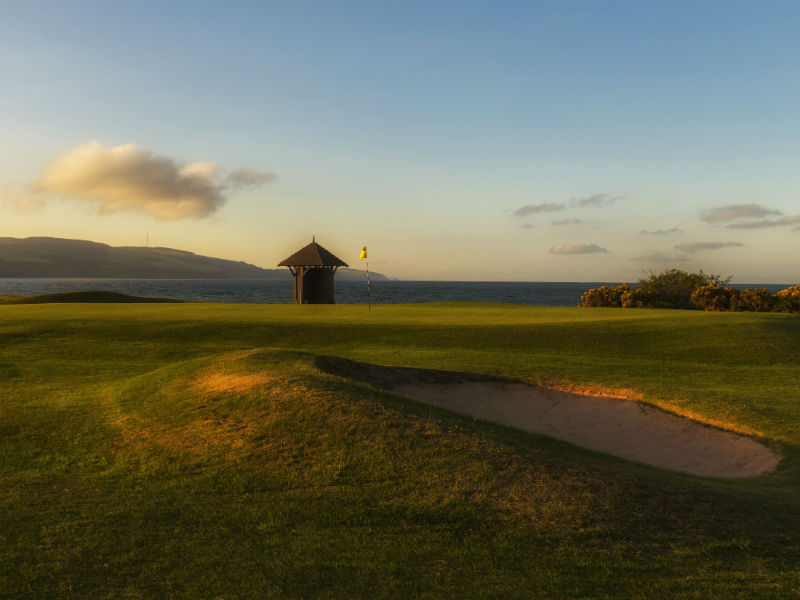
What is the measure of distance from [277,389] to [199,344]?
1093 centimetres

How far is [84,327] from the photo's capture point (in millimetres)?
21625

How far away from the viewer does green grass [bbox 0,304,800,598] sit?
17.0 ft

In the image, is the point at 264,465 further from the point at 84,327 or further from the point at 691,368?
the point at 84,327

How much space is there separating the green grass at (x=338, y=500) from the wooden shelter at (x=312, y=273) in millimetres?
37010

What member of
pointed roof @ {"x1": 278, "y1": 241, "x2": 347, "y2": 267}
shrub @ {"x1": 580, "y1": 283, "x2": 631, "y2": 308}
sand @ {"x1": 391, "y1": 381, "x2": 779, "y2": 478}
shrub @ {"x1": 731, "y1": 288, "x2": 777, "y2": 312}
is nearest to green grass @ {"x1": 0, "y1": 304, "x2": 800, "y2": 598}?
sand @ {"x1": 391, "y1": 381, "x2": 779, "y2": 478}

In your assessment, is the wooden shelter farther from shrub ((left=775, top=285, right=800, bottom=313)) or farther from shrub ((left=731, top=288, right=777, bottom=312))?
shrub ((left=775, top=285, right=800, bottom=313))

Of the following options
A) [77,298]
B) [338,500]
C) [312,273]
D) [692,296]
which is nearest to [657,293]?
[692,296]

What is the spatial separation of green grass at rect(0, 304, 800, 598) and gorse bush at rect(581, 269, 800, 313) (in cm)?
3140

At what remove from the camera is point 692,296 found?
4466cm

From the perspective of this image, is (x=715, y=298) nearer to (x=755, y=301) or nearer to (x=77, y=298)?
(x=755, y=301)

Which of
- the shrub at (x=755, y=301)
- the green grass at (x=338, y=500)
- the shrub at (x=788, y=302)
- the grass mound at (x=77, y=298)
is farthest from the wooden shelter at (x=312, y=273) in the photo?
the green grass at (x=338, y=500)

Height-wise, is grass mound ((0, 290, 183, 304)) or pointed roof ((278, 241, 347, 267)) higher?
pointed roof ((278, 241, 347, 267))

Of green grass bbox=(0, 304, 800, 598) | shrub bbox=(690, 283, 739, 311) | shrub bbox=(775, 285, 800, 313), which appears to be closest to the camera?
green grass bbox=(0, 304, 800, 598)

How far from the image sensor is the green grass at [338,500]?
5172 millimetres
